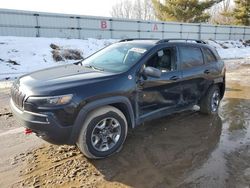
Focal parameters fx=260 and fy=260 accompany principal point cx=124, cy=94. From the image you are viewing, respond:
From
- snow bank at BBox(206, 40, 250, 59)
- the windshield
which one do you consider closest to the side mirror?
the windshield

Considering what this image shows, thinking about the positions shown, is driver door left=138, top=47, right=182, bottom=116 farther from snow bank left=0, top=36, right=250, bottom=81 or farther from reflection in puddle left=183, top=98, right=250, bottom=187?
snow bank left=0, top=36, right=250, bottom=81

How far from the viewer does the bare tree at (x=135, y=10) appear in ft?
234

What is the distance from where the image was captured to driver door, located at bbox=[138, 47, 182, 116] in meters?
4.34

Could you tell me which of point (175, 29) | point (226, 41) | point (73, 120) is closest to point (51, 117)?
point (73, 120)

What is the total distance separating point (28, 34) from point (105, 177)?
51.5 ft

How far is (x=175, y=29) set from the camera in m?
27.0

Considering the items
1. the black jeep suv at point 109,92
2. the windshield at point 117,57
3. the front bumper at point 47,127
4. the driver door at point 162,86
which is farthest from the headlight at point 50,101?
the driver door at point 162,86

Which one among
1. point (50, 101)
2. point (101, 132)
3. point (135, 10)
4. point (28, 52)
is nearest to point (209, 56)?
point (101, 132)

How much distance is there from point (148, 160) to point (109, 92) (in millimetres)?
1198

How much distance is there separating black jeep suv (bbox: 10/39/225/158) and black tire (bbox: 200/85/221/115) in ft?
1.16

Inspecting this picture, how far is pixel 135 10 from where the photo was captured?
75312 millimetres

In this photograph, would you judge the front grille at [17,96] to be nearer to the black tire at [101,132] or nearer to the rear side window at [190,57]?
the black tire at [101,132]

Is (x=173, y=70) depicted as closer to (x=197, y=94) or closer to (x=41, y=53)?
(x=197, y=94)

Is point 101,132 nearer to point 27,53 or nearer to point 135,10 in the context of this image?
point 27,53
